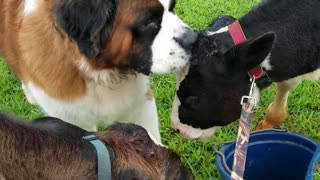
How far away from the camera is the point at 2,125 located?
1936 mm

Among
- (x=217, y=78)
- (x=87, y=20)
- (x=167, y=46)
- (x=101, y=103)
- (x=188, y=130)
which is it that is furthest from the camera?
(x=188, y=130)

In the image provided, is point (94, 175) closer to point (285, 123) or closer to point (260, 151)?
point (260, 151)

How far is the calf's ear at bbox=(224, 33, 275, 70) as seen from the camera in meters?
2.71

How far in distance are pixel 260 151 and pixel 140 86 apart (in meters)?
0.78

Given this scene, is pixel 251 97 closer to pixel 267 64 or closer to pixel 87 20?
pixel 267 64

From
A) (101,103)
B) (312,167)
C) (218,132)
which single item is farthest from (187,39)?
(218,132)

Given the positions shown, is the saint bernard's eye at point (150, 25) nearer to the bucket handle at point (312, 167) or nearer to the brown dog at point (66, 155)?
the brown dog at point (66, 155)

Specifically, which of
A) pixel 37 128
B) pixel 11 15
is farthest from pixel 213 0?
pixel 37 128

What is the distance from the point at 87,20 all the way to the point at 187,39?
0.50 meters

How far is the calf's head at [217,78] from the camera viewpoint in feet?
9.37

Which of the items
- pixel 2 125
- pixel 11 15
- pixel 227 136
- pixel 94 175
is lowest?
pixel 227 136

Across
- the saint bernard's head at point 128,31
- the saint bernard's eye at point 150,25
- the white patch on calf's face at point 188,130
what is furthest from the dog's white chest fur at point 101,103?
the saint bernard's eye at point 150,25

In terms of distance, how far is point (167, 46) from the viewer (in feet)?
8.76

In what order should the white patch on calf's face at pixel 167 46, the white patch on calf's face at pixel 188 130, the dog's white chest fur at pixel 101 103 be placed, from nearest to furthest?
the white patch on calf's face at pixel 167 46
the dog's white chest fur at pixel 101 103
the white patch on calf's face at pixel 188 130
